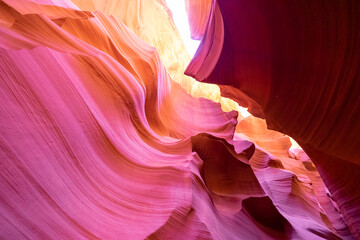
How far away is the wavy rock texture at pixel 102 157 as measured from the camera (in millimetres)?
987

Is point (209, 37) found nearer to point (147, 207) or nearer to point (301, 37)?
point (301, 37)

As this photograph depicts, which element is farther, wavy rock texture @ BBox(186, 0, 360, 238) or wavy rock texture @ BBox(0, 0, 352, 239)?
wavy rock texture @ BBox(186, 0, 360, 238)

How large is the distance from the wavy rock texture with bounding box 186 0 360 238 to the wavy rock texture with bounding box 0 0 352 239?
2.52 feet

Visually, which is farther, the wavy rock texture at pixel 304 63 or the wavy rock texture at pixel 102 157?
the wavy rock texture at pixel 304 63

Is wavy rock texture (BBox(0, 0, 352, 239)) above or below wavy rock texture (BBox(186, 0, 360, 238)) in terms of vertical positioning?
below

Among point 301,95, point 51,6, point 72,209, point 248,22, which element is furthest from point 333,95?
point 51,6

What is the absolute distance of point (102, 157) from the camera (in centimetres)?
143

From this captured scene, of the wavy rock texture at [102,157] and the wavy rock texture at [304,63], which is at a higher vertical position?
the wavy rock texture at [304,63]

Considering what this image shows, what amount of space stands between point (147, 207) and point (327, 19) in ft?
4.62

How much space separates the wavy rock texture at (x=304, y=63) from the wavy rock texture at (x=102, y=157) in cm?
77

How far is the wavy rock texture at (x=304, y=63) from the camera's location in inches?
46.3

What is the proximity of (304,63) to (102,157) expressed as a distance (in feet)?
4.55

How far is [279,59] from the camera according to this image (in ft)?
4.98

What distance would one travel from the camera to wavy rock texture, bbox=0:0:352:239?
99 cm
